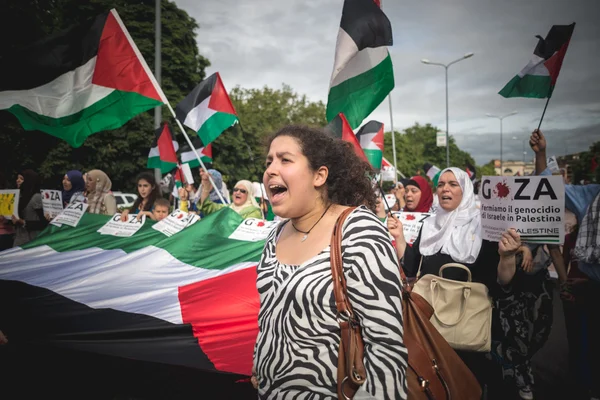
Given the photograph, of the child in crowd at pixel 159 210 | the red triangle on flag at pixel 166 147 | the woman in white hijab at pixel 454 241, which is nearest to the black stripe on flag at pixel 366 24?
the woman in white hijab at pixel 454 241

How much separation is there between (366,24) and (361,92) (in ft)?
2.02

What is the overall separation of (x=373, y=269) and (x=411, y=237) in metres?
3.99

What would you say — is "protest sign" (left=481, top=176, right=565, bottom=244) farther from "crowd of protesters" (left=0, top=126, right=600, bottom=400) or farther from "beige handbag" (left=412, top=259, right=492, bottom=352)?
"beige handbag" (left=412, top=259, right=492, bottom=352)

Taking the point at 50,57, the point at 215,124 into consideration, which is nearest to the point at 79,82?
the point at 50,57

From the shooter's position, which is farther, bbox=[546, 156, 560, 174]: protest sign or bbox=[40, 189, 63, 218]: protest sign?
bbox=[546, 156, 560, 174]: protest sign

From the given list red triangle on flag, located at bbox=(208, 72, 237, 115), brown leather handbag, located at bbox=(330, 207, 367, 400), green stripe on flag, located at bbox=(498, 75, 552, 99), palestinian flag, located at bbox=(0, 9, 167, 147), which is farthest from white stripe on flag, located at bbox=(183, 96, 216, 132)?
brown leather handbag, located at bbox=(330, 207, 367, 400)

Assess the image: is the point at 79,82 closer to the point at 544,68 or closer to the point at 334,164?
the point at 334,164

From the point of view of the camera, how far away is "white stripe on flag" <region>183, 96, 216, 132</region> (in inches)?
262

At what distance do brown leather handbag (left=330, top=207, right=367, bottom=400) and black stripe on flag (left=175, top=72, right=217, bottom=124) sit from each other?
18.8ft

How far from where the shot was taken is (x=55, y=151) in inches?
769

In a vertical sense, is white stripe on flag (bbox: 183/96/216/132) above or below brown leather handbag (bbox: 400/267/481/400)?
above

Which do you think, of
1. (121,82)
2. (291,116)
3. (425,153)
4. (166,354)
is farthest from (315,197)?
(425,153)

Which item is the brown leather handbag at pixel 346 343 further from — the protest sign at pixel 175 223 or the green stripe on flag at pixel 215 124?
the green stripe on flag at pixel 215 124

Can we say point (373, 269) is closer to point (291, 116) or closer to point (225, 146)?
point (225, 146)
